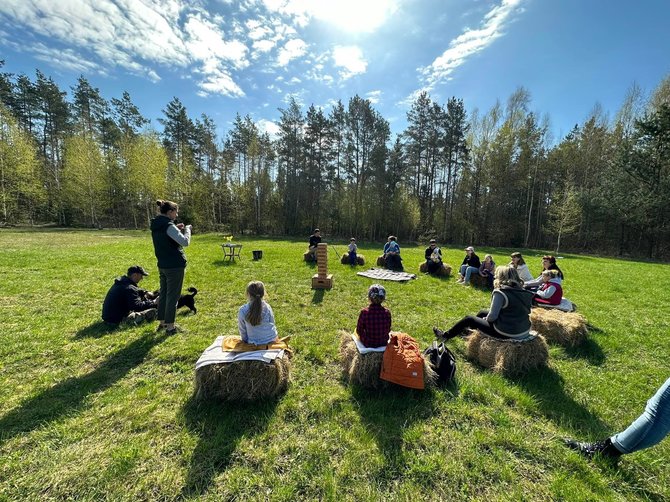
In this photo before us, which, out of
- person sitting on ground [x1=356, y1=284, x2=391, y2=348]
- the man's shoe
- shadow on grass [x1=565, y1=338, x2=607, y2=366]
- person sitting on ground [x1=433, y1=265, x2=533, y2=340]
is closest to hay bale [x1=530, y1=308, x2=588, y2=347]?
shadow on grass [x1=565, y1=338, x2=607, y2=366]

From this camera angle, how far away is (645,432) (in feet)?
6.72

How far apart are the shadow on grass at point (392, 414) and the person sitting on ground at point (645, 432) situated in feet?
4.63

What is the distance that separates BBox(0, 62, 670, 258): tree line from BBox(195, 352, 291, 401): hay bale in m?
24.8

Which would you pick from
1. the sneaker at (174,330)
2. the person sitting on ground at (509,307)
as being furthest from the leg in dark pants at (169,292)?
the person sitting on ground at (509,307)

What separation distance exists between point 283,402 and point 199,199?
103 feet

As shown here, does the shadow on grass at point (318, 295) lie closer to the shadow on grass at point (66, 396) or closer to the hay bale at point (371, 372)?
the hay bale at point (371, 372)

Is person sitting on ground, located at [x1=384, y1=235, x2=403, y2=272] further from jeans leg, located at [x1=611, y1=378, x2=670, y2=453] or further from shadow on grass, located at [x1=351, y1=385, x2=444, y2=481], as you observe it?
jeans leg, located at [x1=611, y1=378, x2=670, y2=453]

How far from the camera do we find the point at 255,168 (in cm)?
2883

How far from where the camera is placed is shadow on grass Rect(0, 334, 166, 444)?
8.55 feet

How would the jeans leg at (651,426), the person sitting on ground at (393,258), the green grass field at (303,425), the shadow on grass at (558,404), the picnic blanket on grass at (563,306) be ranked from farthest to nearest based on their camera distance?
the person sitting on ground at (393,258), the picnic blanket on grass at (563,306), the shadow on grass at (558,404), the green grass field at (303,425), the jeans leg at (651,426)

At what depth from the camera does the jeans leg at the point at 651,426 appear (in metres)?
1.96

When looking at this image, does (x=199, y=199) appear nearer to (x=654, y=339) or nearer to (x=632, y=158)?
(x=654, y=339)

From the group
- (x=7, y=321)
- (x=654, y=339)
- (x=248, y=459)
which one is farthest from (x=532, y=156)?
(x=7, y=321)

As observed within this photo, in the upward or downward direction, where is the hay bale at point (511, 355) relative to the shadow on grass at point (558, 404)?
upward
